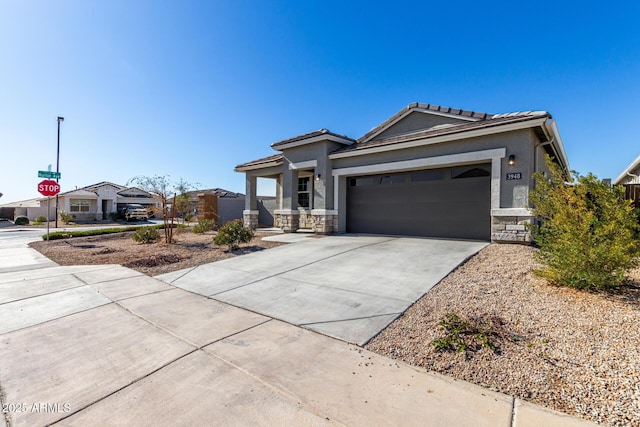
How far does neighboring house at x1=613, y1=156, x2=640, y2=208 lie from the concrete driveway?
5.31m

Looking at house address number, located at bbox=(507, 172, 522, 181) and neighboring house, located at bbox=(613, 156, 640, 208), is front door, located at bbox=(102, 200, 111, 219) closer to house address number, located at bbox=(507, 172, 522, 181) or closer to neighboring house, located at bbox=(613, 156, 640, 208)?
house address number, located at bbox=(507, 172, 522, 181)

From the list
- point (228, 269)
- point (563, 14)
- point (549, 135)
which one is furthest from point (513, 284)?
point (563, 14)

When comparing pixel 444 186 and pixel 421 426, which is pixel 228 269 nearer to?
pixel 421 426

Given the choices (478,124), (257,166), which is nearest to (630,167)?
(478,124)

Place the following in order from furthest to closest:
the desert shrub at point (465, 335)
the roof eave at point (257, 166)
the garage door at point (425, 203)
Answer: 1. the roof eave at point (257, 166)
2. the garage door at point (425, 203)
3. the desert shrub at point (465, 335)

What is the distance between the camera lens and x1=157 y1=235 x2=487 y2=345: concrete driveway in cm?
394

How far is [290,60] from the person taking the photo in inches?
475

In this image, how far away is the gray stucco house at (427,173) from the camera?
8367mm

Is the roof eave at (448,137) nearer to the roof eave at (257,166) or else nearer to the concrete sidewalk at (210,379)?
the roof eave at (257,166)

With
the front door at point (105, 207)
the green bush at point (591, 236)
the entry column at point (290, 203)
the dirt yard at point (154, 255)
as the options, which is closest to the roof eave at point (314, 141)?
the entry column at point (290, 203)

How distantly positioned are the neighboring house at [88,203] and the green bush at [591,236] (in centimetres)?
3173

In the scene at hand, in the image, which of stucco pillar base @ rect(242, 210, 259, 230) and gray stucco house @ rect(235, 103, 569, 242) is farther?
stucco pillar base @ rect(242, 210, 259, 230)
